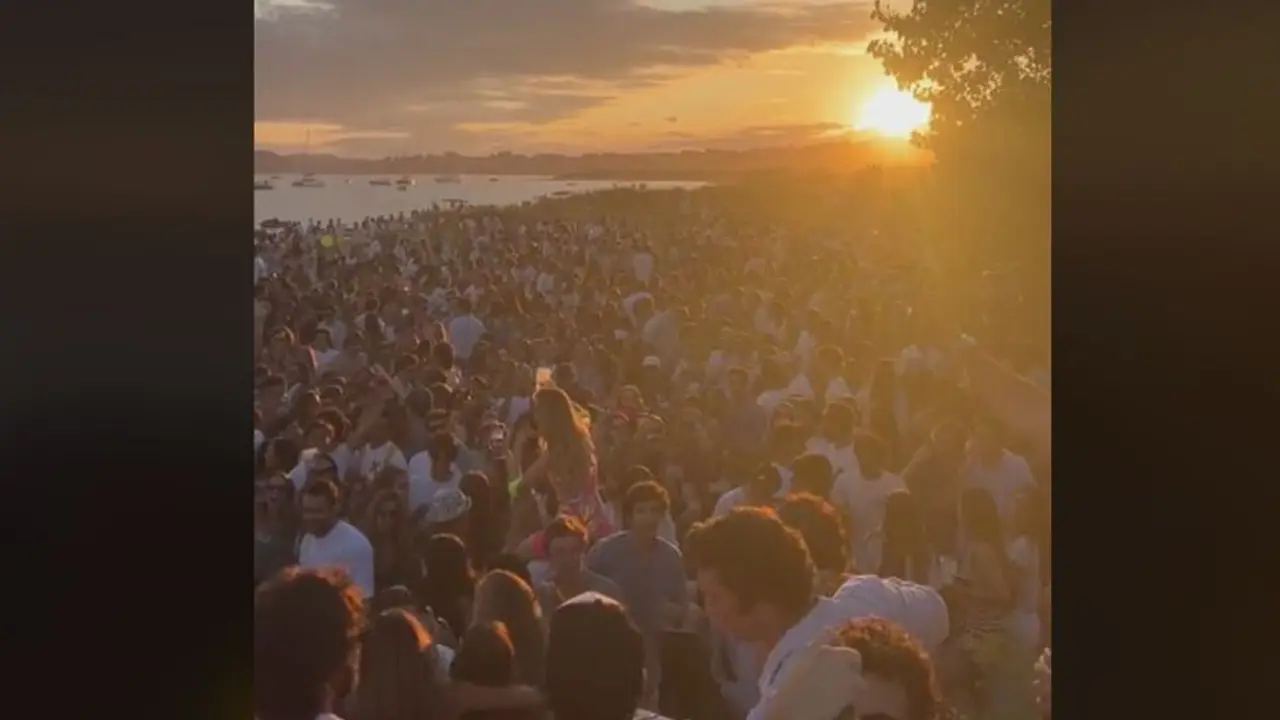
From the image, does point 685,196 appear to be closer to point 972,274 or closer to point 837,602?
point 972,274

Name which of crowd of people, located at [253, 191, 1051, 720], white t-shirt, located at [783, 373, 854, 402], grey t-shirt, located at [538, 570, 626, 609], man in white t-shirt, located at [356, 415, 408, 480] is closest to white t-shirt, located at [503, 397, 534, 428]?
crowd of people, located at [253, 191, 1051, 720]

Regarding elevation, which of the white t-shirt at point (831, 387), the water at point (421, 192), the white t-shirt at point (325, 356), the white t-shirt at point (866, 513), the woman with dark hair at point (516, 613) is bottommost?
the woman with dark hair at point (516, 613)

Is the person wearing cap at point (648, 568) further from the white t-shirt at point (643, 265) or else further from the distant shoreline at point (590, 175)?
the distant shoreline at point (590, 175)

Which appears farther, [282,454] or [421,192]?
[282,454]

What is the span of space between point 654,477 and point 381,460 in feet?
1.81

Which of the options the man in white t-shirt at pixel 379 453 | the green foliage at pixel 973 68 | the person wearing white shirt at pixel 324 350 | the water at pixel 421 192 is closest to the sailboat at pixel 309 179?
the water at pixel 421 192

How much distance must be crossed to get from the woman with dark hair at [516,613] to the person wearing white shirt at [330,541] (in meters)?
0.23

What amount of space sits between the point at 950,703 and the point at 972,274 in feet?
2.79

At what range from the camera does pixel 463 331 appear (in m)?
2.49

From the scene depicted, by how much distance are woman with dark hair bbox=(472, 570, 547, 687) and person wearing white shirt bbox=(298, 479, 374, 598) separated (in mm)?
230

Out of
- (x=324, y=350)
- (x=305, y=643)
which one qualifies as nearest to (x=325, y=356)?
(x=324, y=350)

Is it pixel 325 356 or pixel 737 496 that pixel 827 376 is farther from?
pixel 325 356

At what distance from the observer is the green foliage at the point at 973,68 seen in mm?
2422
